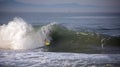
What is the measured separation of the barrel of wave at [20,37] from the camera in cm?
359

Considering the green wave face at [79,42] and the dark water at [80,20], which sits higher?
the dark water at [80,20]

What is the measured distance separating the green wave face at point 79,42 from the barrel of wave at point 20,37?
0.19 meters

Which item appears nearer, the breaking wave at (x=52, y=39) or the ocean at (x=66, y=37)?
the ocean at (x=66, y=37)

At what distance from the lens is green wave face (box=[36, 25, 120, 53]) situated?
3542mm

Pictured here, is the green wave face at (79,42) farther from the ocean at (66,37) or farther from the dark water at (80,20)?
the dark water at (80,20)

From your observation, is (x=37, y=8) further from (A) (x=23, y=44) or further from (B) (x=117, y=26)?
(B) (x=117, y=26)

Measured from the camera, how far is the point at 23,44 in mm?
3613

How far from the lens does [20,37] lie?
3.73 metres

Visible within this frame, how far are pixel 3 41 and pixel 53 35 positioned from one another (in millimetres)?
821

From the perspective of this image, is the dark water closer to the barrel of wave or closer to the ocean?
the ocean

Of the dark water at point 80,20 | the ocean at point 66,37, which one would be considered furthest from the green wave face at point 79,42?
the dark water at point 80,20

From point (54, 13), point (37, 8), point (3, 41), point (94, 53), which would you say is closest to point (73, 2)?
point (54, 13)

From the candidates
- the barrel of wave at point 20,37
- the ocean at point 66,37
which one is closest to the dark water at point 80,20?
the ocean at point 66,37

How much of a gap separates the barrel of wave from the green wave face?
0.19 m
